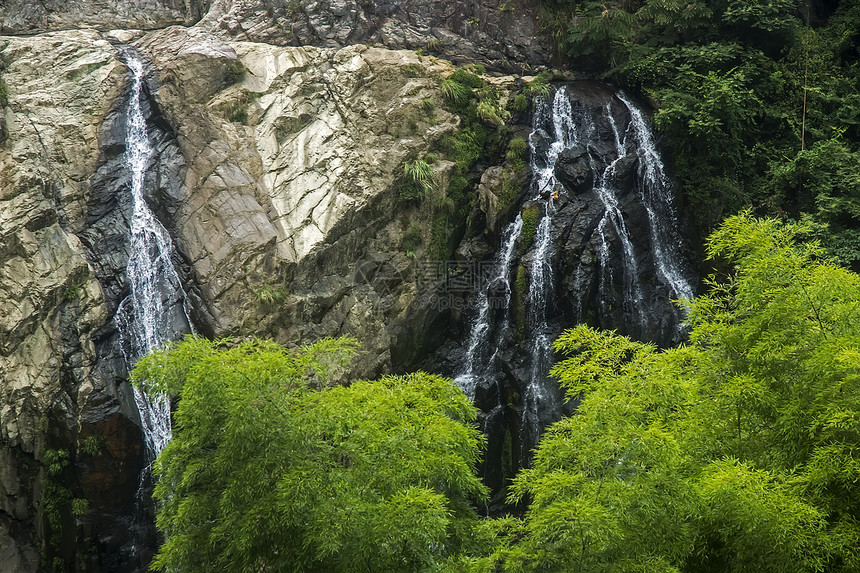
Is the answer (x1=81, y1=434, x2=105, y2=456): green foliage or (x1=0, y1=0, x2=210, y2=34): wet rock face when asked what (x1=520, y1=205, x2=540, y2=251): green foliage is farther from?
(x1=0, y1=0, x2=210, y2=34): wet rock face

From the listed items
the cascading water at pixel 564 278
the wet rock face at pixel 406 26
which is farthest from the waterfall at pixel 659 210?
the wet rock face at pixel 406 26

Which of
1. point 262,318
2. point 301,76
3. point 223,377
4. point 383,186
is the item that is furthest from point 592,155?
point 223,377

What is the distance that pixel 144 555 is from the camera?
486 inches

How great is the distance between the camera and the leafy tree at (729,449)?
5.50 meters

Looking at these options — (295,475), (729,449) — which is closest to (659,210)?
(729,449)

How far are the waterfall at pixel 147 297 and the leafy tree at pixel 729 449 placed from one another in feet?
26.6

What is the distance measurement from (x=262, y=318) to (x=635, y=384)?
906cm

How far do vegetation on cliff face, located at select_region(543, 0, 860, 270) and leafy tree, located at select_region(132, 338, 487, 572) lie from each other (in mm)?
10952

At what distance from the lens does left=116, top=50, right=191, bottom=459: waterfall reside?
12695mm

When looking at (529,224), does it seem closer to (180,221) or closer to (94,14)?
(180,221)

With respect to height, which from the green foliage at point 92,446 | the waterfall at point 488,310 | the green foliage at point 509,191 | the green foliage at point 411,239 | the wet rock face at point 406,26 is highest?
the wet rock face at point 406,26

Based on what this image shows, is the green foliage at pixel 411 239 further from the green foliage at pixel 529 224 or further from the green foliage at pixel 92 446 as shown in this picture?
the green foliage at pixel 92 446

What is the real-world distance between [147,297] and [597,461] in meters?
10.5

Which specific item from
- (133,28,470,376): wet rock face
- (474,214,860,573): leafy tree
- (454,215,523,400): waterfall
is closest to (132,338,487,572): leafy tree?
(474,214,860,573): leafy tree
